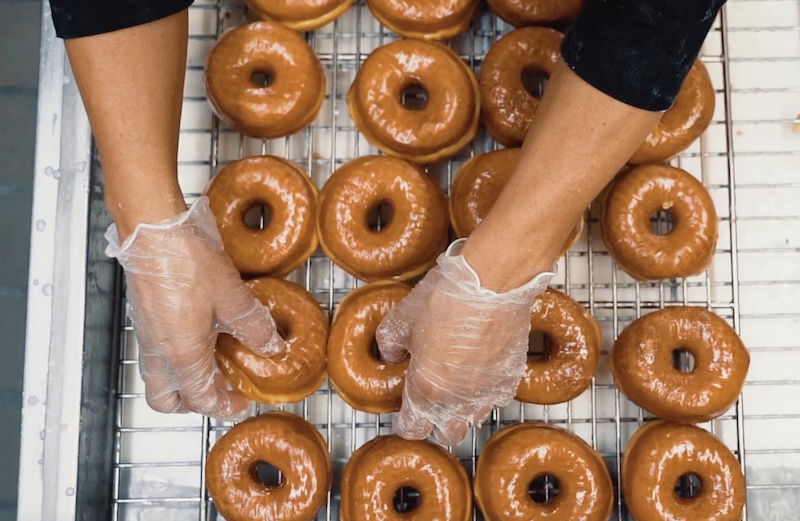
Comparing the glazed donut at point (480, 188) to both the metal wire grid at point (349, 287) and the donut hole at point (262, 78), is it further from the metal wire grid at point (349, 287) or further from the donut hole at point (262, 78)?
the donut hole at point (262, 78)

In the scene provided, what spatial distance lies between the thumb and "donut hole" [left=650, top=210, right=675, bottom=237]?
33.7 inches

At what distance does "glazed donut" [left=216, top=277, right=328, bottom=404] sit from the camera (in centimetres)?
138

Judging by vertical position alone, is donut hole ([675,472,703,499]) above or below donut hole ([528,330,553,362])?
below

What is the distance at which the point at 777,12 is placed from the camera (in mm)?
1664

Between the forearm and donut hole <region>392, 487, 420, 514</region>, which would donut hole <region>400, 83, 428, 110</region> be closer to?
the forearm

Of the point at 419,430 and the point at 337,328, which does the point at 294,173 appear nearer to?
the point at 337,328

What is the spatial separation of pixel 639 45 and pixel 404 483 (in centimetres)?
92

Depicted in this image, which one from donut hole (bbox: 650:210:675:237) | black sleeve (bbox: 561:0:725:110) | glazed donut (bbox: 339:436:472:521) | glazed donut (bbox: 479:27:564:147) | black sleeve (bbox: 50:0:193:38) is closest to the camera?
black sleeve (bbox: 561:0:725:110)

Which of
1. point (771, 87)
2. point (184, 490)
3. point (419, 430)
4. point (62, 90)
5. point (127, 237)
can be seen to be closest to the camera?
point (127, 237)

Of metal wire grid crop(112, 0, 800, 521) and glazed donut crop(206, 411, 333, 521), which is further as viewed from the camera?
metal wire grid crop(112, 0, 800, 521)

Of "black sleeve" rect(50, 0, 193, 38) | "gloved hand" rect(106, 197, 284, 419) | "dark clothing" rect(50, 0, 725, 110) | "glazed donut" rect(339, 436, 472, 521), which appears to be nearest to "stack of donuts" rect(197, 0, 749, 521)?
"glazed donut" rect(339, 436, 472, 521)

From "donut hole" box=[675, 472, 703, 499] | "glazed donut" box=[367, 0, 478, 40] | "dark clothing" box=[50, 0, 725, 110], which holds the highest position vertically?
"glazed donut" box=[367, 0, 478, 40]

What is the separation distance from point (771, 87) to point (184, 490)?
1.62 m

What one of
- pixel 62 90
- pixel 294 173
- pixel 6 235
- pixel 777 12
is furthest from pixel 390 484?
pixel 777 12
